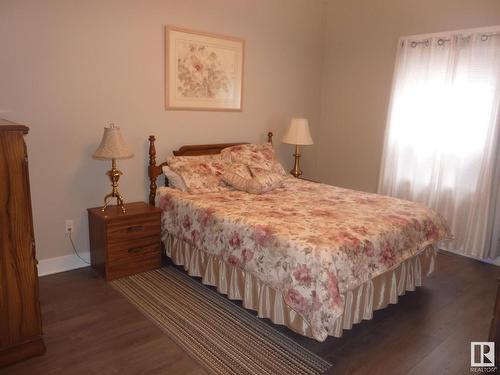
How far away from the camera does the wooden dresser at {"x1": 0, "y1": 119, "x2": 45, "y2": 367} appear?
1.86m

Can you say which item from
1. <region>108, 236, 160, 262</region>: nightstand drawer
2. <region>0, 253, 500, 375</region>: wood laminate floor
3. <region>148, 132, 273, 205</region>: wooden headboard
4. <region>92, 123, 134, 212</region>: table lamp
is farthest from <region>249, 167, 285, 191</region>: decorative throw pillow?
<region>0, 253, 500, 375</region>: wood laminate floor

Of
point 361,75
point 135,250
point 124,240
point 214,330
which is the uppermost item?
point 361,75

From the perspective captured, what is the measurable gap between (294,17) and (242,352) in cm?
389

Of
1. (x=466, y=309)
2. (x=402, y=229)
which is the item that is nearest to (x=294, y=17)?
(x=402, y=229)

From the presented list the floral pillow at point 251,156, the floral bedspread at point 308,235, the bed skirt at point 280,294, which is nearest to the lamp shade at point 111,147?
the floral bedspread at point 308,235

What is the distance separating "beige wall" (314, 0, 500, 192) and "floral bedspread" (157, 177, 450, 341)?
1.39 meters

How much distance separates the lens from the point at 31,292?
200 centimetres

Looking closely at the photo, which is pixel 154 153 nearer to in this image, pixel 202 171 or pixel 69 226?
pixel 202 171

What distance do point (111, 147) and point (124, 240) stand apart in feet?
2.46

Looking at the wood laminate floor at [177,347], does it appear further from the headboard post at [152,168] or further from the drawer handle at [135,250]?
the headboard post at [152,168]

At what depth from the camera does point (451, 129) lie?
3766 millimetres

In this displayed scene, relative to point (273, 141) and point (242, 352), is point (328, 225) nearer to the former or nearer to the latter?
point (242, 352)

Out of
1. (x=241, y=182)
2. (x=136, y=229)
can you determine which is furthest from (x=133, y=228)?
(x=241, y=182)

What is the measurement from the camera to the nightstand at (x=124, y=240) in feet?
9.71
